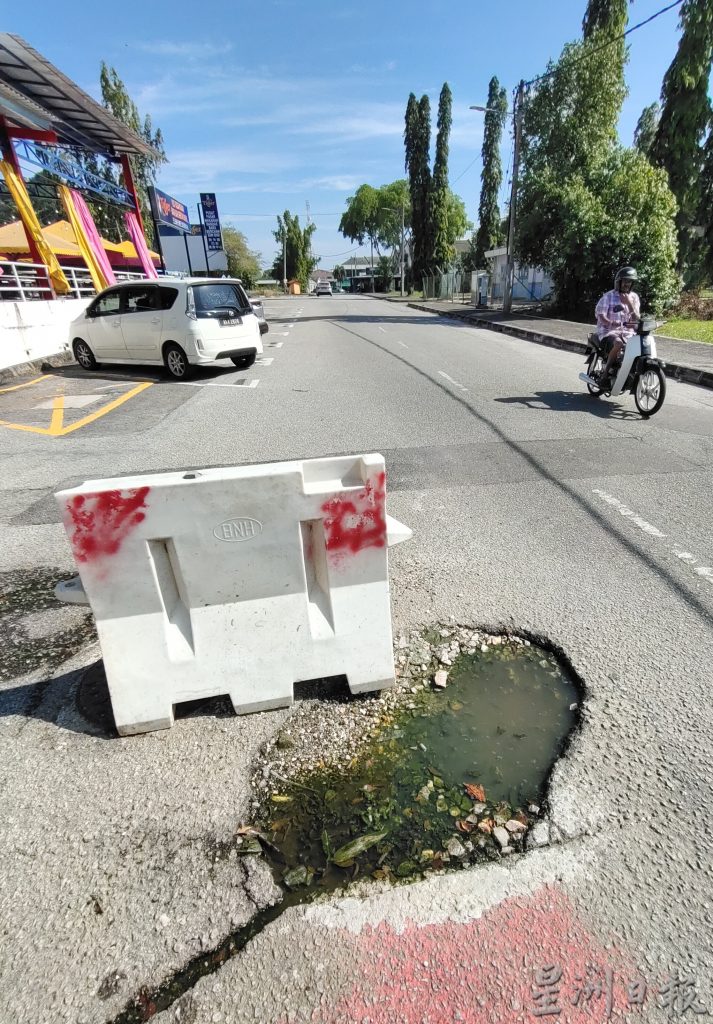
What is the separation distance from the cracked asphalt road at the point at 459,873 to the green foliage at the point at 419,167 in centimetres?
5809

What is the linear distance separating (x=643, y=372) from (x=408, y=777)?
677cm

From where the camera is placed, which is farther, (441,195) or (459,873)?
(441,195)

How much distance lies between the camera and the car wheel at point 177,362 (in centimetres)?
1085

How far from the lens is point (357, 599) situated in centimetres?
263

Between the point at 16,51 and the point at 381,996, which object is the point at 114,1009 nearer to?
the point at 381,996

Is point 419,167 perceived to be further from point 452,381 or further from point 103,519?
point 103,519

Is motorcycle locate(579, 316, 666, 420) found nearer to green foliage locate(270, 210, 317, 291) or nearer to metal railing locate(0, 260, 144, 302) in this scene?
metal railing locate(0, 260, 144, 302)

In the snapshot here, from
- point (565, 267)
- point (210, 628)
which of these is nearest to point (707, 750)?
point (210, 628)

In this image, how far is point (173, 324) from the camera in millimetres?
10695

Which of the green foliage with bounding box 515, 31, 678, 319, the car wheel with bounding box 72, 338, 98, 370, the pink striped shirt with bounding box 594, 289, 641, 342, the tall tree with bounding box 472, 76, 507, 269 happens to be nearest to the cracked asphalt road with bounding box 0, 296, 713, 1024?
the pink striped shirt with bounding box 594, 289, 641, 342

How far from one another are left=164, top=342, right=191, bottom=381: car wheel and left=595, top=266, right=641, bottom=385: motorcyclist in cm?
719

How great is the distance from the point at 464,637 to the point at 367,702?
703 mm

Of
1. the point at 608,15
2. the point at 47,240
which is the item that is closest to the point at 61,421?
the point at 47,240

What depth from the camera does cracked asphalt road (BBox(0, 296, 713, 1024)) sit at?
158 cm
